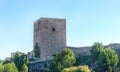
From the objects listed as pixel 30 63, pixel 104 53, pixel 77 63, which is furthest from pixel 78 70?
pixel 30 63

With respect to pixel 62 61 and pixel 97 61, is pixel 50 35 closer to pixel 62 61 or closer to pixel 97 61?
pixel 97 61

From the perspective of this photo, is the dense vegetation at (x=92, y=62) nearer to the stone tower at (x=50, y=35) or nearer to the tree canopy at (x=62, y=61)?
the tree canopy at (x=62, y=61)

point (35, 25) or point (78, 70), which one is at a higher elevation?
point (35, 25)

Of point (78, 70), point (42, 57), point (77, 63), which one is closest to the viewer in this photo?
point (78, 70)

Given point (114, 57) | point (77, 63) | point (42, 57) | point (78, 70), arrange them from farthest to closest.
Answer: point (42, 57) → point (77, 63) → point (114, 57) → point (78, 70)

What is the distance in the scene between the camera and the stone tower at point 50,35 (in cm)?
14962

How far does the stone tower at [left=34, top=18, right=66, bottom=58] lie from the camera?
14962cm

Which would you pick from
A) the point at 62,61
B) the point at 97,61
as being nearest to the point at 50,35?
the point at 97,61

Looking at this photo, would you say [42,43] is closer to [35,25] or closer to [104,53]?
[35,25]

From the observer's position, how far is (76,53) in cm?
14650

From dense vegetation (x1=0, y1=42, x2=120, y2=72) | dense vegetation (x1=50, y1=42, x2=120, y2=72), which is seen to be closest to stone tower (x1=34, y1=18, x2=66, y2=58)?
dense vegetation (x1=0, y1=42, x2=120, y2=72)

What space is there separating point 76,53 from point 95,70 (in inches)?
662

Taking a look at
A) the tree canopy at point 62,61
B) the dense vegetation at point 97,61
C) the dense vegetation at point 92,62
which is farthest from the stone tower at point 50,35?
the tree canopy at point 62,61

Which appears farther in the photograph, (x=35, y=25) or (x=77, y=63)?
(x=35, y=25)
